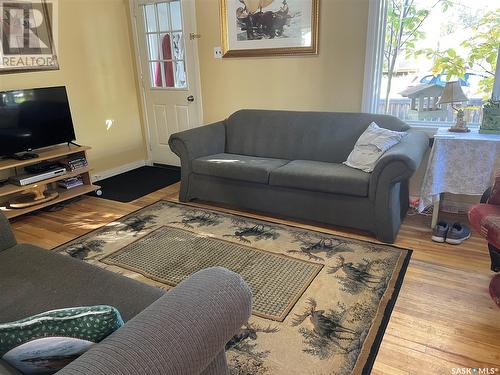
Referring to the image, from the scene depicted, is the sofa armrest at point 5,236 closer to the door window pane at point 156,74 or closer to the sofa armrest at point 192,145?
the sofa armrest at point 192,145

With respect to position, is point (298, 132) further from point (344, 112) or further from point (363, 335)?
point (363, 335)

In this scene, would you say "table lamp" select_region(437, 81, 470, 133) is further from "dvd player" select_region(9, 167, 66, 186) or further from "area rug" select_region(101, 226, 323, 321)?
"dvd player" select_region(9, 167, 66, 186)

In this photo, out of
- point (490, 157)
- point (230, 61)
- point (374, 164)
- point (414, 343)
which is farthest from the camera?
point (230, 61)

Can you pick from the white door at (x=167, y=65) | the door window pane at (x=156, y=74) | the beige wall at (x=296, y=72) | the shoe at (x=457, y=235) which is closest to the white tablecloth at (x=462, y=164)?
the shoe at (x=457, y=235)

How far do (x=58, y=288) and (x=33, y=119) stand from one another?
2361 millimetres

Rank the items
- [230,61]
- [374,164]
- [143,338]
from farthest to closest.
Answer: [230,61] → [374,164] → [143,338]

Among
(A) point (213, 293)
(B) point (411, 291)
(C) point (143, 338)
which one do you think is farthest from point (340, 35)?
(C) point (143, 338)

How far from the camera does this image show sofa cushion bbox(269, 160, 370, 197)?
268cm

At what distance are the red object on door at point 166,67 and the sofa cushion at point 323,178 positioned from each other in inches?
85.1

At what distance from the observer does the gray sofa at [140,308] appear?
829 mm

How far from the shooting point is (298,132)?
3.41 metres

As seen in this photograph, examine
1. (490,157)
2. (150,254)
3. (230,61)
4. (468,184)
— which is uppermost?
(230,61)

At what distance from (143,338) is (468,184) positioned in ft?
8.62

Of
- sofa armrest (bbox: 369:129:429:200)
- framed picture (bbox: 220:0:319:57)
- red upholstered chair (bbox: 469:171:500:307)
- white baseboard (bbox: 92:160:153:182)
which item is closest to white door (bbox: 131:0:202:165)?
white baseboard (bbox: 92:160:153:182)
